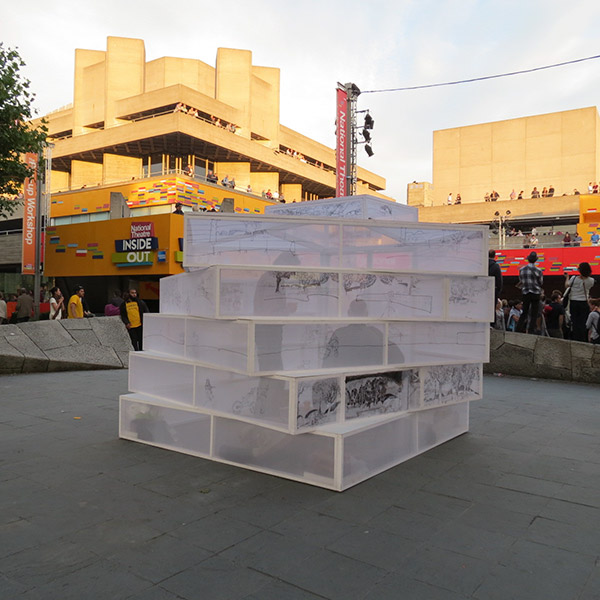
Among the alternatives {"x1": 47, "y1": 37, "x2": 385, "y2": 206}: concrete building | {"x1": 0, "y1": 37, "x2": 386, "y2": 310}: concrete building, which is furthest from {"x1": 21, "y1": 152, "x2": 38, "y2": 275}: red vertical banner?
{"x1": 47, "y1": 37, "x2": 385, "y2": 206}: concrete building

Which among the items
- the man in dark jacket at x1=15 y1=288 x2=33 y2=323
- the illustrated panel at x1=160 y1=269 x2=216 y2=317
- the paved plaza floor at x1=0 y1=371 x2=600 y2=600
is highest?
the illustrated panel at x1=160 y1=269 x2=216 y2=317

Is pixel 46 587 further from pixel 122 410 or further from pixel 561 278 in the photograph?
pixel 561 278

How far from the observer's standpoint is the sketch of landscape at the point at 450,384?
185 inches

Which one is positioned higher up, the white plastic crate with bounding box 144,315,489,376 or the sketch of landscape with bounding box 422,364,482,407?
the white plastic crate with bounding box 144,315,489,376

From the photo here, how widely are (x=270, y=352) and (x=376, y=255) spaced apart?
1.34 m

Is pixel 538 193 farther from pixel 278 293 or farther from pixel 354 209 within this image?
pixel 278 293

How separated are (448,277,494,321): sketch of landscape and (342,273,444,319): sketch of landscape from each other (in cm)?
13

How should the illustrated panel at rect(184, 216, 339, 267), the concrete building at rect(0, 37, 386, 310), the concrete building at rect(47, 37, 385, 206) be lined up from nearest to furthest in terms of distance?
the illustrated panel at rect(184, 216, 339, 267) < the concrete building at rect(0, 37, 386, 310) < the concrete building at rect(47, 37, 385, 206)

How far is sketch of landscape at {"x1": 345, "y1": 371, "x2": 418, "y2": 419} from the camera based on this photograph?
4.17m

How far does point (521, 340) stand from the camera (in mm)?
9984

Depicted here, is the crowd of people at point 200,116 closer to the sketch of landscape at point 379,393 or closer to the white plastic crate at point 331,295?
the white plastic crate at point 331,295

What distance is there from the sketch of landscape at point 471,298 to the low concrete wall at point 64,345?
839 cm

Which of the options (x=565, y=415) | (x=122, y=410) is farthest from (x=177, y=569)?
(x=565, y=415)

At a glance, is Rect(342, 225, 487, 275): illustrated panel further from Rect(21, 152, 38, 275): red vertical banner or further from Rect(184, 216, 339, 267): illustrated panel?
Rect(21, 152, 38, 275): red vertical banner
